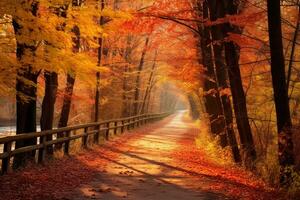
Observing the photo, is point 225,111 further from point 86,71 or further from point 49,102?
point 49,102

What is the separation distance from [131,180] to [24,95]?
396 cm

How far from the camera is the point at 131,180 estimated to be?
456 inches

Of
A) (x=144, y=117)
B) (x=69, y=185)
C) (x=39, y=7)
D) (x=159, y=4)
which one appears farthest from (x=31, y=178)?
(x=144, y=117)

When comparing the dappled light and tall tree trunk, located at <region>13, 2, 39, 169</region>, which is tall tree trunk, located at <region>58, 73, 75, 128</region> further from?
tall tree trunk, located at <region>13, 2, 39, 169</region>

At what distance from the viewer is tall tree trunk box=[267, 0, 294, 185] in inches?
409

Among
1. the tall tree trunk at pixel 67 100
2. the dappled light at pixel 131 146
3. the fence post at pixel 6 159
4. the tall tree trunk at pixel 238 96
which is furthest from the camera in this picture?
the tall tree trunk at pixel 67 100

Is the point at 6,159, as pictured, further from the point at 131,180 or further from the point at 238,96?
the point at 238,96

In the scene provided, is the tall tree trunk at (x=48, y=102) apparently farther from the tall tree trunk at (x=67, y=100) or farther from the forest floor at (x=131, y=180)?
the tall tree trunk at (x=67, y=100)

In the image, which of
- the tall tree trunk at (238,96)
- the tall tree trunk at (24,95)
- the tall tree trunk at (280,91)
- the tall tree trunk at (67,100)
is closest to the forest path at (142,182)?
the tall tree trunk at (280,91)

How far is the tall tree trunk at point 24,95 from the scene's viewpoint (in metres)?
12.0


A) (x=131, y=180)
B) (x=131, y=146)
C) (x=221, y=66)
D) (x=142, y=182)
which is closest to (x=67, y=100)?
(x=131, y=146)

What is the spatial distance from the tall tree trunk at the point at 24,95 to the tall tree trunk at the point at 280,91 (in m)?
6.65

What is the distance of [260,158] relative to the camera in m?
14.7

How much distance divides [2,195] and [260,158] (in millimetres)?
9087
